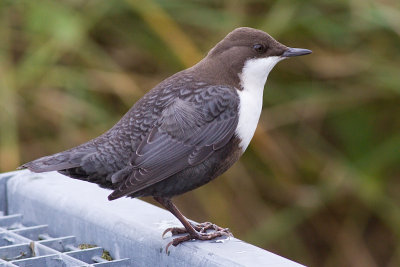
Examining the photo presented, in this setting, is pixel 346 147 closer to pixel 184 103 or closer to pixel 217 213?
pixel 217 213

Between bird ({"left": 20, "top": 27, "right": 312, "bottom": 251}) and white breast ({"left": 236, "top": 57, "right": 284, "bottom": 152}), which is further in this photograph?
white breast ({"left": 236, "top": 57, "right": 284, "bottom": 152})

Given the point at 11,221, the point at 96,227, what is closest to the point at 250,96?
the point at 96,227

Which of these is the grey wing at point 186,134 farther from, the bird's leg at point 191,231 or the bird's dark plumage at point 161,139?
the bird's leg at point 191,231

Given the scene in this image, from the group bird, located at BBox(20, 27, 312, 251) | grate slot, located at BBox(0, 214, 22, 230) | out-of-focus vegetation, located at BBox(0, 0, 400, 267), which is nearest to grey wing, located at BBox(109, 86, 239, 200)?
bird, located at BBox(20, 27, 312, 251)

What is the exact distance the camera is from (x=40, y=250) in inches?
108

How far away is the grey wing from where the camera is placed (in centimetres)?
297

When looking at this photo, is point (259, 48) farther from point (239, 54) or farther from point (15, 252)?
point (15, 252)

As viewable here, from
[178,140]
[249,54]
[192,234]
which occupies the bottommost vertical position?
[192,234]

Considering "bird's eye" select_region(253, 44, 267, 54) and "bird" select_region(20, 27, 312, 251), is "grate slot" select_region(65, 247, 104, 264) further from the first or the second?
"bird's eye" select_region(253, 44, 267, 54)

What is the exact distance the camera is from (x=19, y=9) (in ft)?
14.9

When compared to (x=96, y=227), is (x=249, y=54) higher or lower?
higher

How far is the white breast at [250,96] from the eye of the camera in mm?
3096

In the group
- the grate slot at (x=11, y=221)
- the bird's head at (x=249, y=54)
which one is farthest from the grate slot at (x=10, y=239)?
the bird's head at (x=249, y=54)

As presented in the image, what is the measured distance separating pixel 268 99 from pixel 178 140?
1.49 meters
